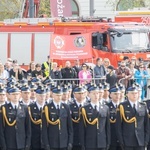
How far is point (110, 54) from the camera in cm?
2686

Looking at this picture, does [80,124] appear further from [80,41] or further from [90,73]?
[80,41]

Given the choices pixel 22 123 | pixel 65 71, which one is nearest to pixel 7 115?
pixel 22 123

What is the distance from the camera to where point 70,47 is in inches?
959

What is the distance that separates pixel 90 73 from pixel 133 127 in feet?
27.6

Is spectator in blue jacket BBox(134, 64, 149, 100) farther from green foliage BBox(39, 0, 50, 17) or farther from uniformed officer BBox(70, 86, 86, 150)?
green foliage BBox(39, 0, 50, 17)

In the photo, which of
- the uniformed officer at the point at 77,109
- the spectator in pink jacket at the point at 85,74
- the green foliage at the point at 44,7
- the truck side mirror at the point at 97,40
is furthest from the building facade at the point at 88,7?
the uniformed officer at the point at 77,109

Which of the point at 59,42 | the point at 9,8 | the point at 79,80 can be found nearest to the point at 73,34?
the point at 59,42

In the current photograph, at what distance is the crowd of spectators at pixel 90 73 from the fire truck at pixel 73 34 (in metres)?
1.79

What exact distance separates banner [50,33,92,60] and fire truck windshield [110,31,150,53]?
7.62 ft

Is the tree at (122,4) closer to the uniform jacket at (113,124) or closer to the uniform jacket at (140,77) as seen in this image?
the uniform jacket at (140,77)

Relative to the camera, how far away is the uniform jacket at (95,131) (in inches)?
584

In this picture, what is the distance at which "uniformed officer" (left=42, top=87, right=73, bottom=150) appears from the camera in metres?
14.9

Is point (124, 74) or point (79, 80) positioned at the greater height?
point (124, 74)

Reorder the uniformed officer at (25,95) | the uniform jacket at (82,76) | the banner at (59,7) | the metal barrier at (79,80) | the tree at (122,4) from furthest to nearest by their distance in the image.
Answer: the tree at (122,4) < the banner at (59,7) < the uniform jacket at (82,76) < the metal barrier at (79,80) < the uniformed officer at (25,95)
